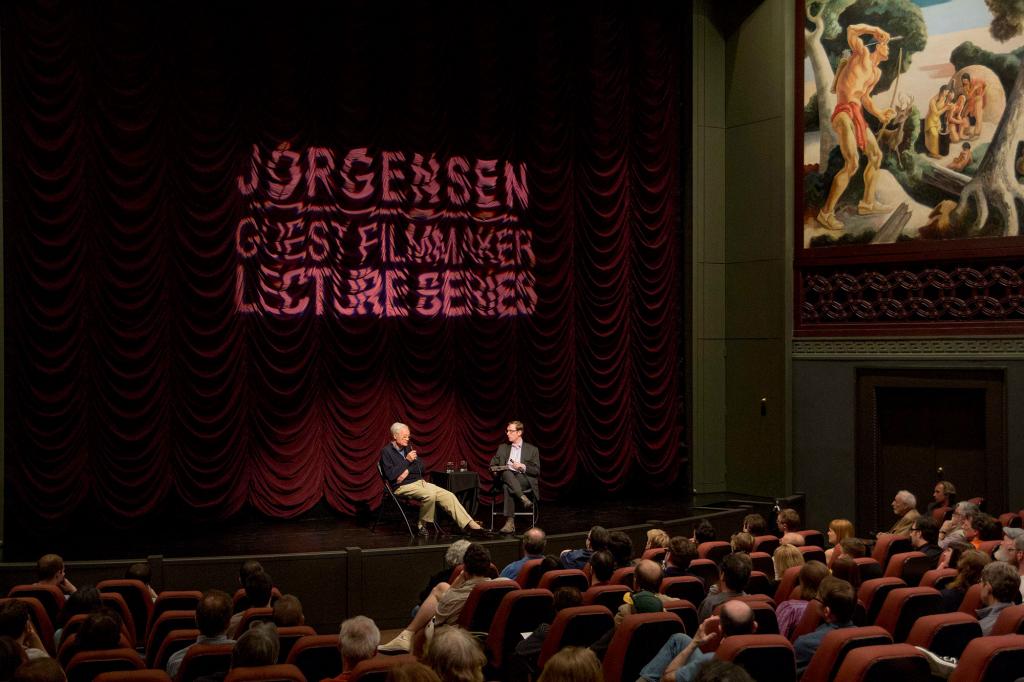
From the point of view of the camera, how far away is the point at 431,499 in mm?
10477

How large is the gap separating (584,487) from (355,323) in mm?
3575

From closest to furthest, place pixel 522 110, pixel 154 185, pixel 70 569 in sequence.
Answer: pixel 70 569 < pixel 154 185 < pixel 522 110

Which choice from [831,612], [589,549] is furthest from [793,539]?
[831,612]

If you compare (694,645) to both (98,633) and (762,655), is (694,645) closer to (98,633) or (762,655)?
(762,655)

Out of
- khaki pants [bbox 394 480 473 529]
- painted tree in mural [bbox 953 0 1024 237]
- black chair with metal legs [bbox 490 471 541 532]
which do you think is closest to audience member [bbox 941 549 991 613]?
khaki pants [bbox 394 480 473 529]

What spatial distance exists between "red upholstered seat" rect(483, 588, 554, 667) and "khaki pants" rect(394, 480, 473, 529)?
4.51 m

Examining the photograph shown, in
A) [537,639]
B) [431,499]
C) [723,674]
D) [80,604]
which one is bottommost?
[537,639]

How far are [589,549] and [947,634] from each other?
10.1 ft

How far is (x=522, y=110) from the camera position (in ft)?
42.8

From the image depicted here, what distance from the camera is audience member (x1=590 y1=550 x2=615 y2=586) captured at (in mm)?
6387

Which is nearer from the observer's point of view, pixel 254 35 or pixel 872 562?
pixel 872 562

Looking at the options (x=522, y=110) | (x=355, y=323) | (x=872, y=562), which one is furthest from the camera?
(x=522, y=110)

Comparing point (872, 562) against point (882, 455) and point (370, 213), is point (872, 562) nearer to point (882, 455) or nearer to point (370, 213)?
point (882, 455)

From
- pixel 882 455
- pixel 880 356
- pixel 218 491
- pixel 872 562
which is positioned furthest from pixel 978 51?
pixel 218 491
